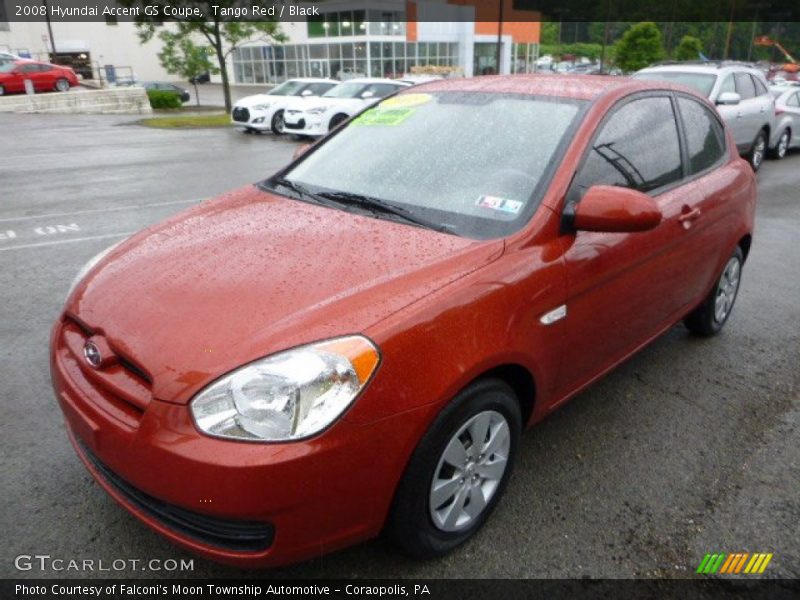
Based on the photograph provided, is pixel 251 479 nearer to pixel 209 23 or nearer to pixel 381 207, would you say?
pixel 381 207

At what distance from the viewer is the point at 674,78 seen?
10.3 metres

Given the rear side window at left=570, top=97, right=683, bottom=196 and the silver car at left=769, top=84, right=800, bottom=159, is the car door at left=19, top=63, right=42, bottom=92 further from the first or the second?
the rear side window at left=570, top=97, right=683, bottom=196

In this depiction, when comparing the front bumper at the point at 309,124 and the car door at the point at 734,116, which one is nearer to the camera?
the car door at the point at 734,116

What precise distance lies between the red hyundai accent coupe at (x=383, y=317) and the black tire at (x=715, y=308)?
2.54 feet

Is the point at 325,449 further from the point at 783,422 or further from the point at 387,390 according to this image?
the point at 783,422

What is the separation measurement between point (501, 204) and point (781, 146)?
495 inches

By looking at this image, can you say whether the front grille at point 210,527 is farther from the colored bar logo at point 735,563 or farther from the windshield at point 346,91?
the windshield at point 346,91

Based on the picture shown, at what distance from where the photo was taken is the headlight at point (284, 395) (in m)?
1.81

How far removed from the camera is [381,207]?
274 cm

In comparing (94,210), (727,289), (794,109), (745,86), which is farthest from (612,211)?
(794,109)

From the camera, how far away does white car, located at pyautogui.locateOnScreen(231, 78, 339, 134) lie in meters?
17.2

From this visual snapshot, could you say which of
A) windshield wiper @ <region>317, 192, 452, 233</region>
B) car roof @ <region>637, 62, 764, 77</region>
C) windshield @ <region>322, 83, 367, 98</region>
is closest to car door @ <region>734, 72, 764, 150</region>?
car roof @ <region>637, 62, 764, 77</region>

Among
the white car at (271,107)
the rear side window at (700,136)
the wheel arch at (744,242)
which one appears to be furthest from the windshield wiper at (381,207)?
the white car at (271,107)

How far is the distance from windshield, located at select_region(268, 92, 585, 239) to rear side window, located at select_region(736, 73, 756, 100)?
9292 mm
